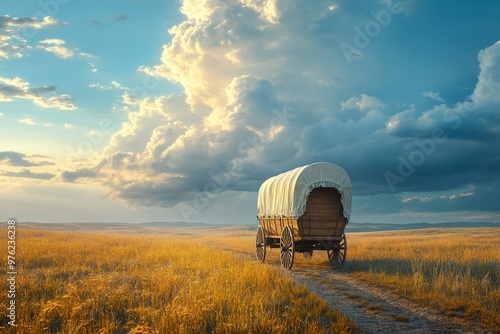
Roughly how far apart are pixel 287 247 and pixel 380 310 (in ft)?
23.0

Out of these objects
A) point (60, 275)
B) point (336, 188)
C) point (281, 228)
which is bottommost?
point (60, 275)

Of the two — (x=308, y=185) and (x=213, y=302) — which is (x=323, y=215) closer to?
(x=308, y=185)

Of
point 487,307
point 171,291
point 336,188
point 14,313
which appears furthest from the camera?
point 336,188

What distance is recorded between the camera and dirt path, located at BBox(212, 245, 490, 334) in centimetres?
704

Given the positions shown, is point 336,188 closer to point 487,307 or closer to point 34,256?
point 487,307

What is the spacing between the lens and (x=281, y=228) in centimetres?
1650

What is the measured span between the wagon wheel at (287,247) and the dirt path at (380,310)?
90.9 inches

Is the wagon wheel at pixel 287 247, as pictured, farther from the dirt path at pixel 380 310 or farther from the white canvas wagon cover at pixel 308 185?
the dirt path at pixel 380 310

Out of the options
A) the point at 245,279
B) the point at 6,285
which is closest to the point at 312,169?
the point at 245,279

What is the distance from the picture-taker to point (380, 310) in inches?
327

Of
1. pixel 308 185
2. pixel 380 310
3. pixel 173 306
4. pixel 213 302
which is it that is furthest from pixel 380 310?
pixel 308 185

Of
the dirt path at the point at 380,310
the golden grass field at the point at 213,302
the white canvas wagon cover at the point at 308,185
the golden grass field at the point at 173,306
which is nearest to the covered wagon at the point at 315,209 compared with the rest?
the white canvas wagon cover at the point at 308,185

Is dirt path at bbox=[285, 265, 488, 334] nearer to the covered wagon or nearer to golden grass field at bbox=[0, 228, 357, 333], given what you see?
golden grass field at bbox=[0, 228, 357, 333]

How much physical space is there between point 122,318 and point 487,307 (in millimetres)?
7606
